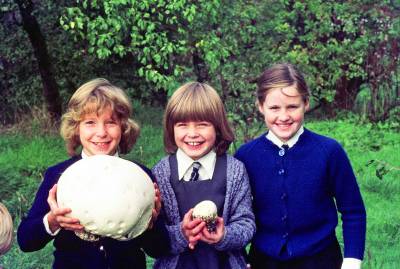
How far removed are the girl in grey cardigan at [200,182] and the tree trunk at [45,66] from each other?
23.4 ft

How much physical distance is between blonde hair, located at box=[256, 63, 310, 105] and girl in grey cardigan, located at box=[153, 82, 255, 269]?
0.82ft

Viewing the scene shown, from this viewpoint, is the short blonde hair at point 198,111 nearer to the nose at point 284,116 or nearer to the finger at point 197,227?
the nose at point 284,116

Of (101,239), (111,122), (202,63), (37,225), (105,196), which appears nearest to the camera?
(105,196)

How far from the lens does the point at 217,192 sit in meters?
2.89

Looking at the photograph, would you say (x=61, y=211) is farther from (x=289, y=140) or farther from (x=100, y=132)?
(x=289, y=140)

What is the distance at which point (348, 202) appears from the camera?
3020mm

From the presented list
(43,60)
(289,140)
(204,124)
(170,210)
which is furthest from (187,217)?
(43,60)

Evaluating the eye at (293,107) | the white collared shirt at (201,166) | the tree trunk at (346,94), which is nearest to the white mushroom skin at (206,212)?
the white collared shirt at (201,166)

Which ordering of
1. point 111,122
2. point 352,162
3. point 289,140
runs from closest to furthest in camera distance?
1. point 111,122
2. point 289,140
3. point 352,162

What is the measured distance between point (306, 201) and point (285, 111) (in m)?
0.43

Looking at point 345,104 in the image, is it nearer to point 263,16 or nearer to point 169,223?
point 263,16

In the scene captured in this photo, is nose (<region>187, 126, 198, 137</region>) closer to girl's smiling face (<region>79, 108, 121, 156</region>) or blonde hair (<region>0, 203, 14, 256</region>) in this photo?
girl's smiling face (<region>79, 108, 121, 156</region>)

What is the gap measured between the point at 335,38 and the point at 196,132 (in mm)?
Result: 9067

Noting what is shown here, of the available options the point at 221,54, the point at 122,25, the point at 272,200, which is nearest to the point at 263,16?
the point at 221,54
